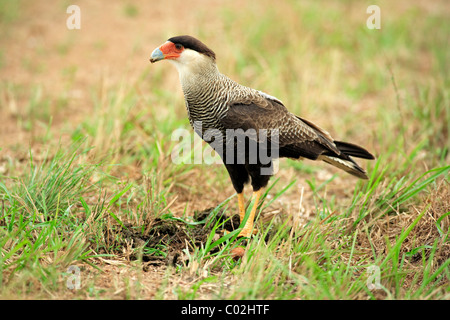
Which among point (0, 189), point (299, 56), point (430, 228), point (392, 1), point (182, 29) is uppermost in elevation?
point (392, 1)

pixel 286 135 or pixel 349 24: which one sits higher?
pixel 349 24

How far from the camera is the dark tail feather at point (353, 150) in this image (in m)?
3.88

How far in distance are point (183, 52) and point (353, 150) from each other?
1.69 meters

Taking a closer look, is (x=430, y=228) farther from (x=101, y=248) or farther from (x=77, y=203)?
(x=77, y=203)

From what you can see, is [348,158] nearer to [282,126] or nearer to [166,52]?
[282,126]

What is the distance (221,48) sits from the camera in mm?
6602

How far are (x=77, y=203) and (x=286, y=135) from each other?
172cm

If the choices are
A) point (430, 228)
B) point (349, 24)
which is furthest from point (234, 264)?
point (349, 24)

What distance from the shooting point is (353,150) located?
12.8ft

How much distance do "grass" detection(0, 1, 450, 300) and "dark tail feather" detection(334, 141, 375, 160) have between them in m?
0.13

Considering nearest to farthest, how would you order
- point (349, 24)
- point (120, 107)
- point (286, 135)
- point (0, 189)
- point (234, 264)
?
point (234, 264), point (0, 189), point (286, 135), point (120, 107), point (349, 24)
